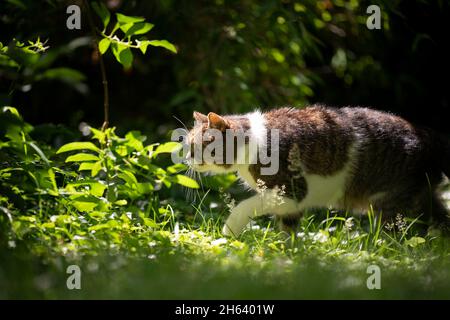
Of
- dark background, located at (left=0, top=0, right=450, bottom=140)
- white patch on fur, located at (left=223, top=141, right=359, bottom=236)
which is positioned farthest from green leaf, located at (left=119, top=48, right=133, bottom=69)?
dark background, located at (left=0, top=0, right=450, bottom=140)

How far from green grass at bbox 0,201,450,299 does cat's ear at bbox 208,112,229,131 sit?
693 millimetres

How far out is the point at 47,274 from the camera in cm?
275

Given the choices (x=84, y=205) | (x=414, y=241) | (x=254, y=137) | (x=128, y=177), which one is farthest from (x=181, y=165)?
(x=414, y=241)

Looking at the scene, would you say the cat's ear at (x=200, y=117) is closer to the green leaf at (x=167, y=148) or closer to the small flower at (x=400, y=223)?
the green leaf at (x=167, y=148)

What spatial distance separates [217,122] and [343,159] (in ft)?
3.05

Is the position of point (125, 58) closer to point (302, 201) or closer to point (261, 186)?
point (261, 186)

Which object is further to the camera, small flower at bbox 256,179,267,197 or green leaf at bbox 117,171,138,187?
green leaf at bbox 117,171,138,187

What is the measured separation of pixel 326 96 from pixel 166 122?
1973 millimetres

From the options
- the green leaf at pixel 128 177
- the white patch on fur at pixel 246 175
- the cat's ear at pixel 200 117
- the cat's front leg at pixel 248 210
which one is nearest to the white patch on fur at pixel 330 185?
the cat's front leg at pixel 248 210

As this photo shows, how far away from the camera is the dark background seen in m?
5.54

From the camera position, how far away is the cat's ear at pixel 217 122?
3.76 meters

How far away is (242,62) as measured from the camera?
5.87 meters

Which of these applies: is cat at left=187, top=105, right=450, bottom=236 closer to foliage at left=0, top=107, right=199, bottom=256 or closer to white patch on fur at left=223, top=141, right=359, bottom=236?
white patch on fur at left=223, top=141, right=359, bottom=236

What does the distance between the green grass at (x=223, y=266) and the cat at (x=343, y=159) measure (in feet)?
1.19
